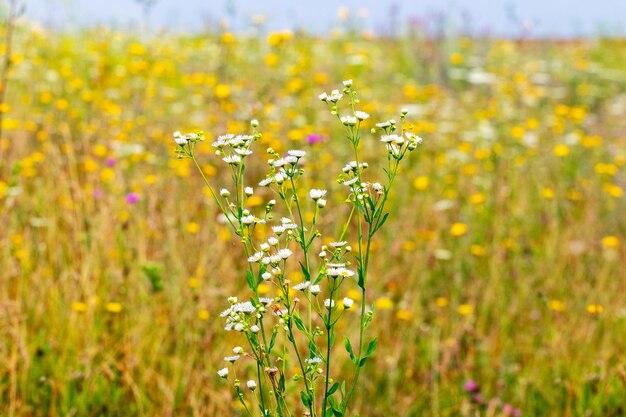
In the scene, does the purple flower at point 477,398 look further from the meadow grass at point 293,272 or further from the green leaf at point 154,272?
the green leaf at point 154,272

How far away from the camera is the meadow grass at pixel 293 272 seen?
2.52 m

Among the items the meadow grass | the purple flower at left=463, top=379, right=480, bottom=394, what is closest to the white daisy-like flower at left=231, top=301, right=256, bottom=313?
the meadow grass

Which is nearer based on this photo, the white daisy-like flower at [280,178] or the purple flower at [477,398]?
the white daisy-like flower at [280,178]

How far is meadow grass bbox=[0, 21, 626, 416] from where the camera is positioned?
2.52 metres

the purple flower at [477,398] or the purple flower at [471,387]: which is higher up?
the purple flower at [471,387]

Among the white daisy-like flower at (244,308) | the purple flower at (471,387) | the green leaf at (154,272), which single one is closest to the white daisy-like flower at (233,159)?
the white daisy-like flower at (244,308)

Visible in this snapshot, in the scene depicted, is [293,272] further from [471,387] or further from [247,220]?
[247,220]

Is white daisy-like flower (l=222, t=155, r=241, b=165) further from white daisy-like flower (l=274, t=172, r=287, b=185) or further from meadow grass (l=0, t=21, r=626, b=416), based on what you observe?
meadow grass (l=0, t=21, r=626, b=416)

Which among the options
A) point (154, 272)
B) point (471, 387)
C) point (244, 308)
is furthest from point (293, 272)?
point (244, 308)

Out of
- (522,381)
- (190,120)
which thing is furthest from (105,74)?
(522,381)

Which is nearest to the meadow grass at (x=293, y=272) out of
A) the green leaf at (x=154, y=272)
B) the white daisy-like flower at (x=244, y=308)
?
the green leaf at (x=154, y=272)

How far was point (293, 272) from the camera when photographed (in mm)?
3016

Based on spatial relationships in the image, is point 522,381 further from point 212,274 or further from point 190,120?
point 190,120

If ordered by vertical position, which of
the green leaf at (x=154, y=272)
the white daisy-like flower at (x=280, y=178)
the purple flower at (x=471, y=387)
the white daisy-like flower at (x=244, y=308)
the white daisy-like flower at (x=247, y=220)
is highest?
the white daisy-like flower at (x=280, y=178)
